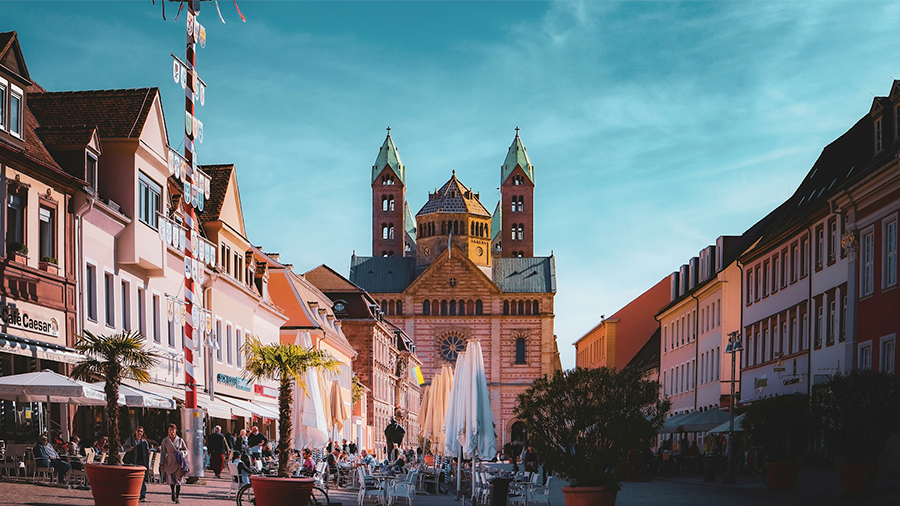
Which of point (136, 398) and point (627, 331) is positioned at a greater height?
point (136, 398)

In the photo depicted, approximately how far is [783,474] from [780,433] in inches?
50.1

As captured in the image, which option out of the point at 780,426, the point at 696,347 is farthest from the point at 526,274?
the point at 780,426

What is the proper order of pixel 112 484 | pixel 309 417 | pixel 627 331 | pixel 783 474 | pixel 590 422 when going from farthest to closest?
pixel 627 331
pixel 309 417
pixel 783 474
pixel 590 422
pixel 112 484

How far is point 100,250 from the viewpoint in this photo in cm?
2802

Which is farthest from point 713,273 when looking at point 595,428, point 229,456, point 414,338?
point 414,338

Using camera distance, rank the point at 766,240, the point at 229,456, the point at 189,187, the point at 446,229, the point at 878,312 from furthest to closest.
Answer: the point at 446,229, the point at 766,240, the point at 229,456, the point at 878,312, the point at 189,187

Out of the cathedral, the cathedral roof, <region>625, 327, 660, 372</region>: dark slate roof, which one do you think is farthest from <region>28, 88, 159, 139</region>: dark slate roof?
the cathedral roof

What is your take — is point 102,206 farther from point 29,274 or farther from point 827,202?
point 827,202

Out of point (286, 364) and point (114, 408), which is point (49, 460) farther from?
point (286, 364)

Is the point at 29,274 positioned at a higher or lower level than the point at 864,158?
lower

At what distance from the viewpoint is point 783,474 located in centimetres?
2859

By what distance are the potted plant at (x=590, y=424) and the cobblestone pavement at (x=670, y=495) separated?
17.3ft

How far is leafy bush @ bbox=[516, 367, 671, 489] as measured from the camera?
63.7 ft

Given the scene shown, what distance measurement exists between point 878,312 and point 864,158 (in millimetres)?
6524
